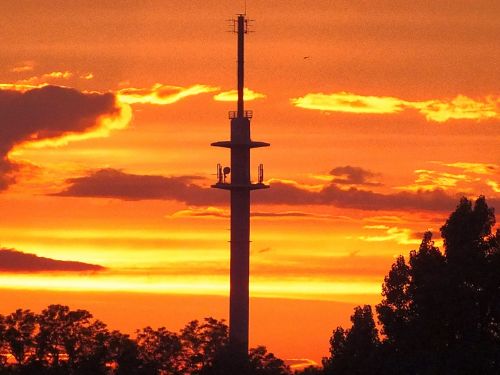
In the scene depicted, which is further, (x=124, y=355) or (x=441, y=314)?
(x=124, y=355)

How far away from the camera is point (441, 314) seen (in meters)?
98.8

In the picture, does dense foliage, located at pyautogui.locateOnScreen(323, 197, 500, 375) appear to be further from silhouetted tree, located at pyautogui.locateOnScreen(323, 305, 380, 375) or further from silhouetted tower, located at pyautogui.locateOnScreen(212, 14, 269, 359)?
silhouetted tower, located at pyautogui.locateOnScreen(212, 14, 269, 359)

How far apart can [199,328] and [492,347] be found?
87.4 feet

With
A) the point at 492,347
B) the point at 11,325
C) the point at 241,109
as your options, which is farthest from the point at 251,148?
the point at 492,347

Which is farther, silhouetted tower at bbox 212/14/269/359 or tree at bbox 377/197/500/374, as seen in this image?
silhouetted tower at bbox 212/14/269/359

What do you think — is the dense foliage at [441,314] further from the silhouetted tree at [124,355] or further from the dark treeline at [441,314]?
the silhouetted tree at [124,355]

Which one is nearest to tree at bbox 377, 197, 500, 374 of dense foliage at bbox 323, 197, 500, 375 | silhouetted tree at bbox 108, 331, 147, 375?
dense foliage at bbox 323, 197, 500, 375

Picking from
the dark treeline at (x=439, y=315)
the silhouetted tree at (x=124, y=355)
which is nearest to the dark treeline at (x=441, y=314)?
the dark treeline at (x=439, y=315)

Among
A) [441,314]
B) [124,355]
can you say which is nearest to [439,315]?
[441,314]

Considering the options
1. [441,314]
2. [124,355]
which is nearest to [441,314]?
[441,314]

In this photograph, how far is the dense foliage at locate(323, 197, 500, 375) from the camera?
96750 millimetres

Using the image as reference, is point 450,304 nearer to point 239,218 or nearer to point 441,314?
point 441,314

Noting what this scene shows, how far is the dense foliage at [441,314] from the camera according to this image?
96.8 m

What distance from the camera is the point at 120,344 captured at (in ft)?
380
